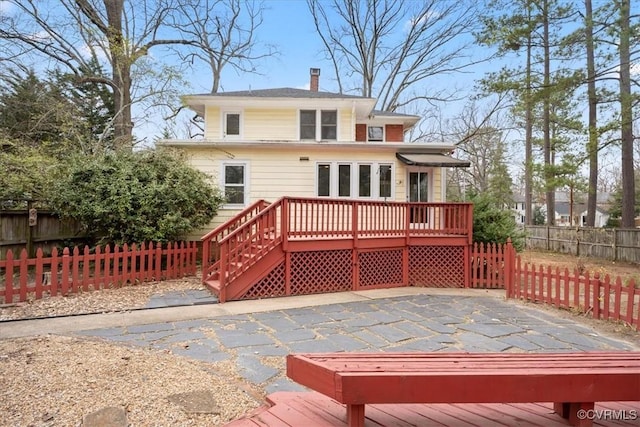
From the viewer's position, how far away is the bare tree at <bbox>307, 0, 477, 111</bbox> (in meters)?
21.7

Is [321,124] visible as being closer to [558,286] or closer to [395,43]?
[558,286]

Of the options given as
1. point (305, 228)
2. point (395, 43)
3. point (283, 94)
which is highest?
point (395, 43)

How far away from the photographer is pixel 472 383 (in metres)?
1.92

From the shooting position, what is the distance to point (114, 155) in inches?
363

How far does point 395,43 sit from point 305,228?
19.0 metres

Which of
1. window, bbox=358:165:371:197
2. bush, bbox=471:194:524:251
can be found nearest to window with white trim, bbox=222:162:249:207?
window, bbox=358:165:371:197

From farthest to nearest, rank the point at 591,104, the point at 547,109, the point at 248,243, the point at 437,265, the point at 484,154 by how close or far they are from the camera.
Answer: the point at 484,154, the point at 547,109, the point at 591,104, the point at 437,265, the point at 248,243

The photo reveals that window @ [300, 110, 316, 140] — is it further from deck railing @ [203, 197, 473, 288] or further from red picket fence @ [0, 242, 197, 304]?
red picket fence @ [0, 242, 197, 304]

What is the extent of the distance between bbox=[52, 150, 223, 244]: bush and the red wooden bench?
25.2 ft

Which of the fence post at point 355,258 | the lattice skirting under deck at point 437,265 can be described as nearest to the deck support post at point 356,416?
the fence post at point 355,258

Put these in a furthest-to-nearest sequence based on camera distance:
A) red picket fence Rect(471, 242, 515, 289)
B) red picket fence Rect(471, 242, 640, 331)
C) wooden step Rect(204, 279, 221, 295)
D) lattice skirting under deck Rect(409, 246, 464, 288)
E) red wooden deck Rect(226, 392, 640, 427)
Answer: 1. lattice skirting under deck Rect(409, 246, 464, 288)
2. red picket fence Rect(471, 242, 515, 289)
3. wooden step Rect(204, 279, 221, 295)
4. red picket fence Rect(471, 242, 640, 331)
5. red wooden deck Rect(226, 392, 640, 427)

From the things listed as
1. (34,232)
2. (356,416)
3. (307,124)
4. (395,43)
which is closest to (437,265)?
(307,124)

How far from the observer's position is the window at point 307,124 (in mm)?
13469

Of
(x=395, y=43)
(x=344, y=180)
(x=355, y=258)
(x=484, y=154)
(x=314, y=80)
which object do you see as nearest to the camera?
(x=355, y=258)
